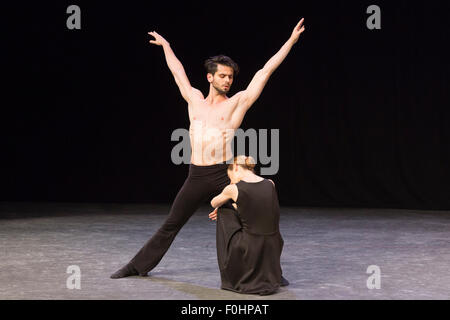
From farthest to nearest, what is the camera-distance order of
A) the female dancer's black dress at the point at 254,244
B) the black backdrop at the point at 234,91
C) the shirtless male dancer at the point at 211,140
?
the black backdrop at the point at 234,91
the shirtless male dancer at the point at 211,140
the female dancer's black dress at the point at 254,244

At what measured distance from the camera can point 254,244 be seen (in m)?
3.80

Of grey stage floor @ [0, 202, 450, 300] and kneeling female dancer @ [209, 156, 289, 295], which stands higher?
kneeling female dancer @ [209, 156, 289, 295]

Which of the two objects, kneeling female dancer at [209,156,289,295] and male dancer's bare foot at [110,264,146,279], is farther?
male dancer's bare foot at [110,264,146,279]

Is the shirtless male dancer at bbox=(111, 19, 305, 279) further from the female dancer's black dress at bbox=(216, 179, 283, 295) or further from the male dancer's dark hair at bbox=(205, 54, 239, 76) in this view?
the female dancer's black dress at bbox=(216, 179, 283, 295)

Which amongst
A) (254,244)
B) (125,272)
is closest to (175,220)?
(125,272)

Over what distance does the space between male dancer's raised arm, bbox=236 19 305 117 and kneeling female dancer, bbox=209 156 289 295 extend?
386mm

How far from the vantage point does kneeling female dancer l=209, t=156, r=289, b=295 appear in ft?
12.5

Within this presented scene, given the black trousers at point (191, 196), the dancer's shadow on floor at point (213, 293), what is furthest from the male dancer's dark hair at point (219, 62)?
the dancer's shadow on floor at point (213, 293)

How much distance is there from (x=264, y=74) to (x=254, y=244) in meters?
0.97

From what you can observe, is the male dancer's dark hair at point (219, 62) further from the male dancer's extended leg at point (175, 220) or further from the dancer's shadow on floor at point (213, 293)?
the dancer's shadow on floor at point (213, 293)

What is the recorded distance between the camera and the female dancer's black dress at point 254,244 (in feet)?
12.5

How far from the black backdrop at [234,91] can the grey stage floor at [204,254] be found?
0.67 m

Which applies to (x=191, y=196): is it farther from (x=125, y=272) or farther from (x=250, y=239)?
(x=125, y=272)

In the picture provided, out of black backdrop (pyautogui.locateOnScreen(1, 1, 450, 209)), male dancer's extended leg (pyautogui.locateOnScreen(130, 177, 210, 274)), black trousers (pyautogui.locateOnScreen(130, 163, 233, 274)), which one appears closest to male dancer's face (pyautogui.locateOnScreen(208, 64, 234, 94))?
black trousers (pyautogui.locateOnScreen(130, 163, 233, 274))
